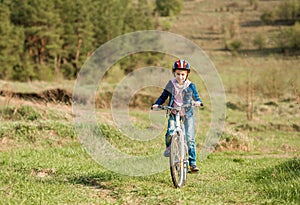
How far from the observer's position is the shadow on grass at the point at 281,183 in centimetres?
711

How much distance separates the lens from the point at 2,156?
36.0ft

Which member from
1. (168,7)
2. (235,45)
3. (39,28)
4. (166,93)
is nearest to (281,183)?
(166,93)

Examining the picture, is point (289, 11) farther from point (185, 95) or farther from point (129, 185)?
point (129, 185)

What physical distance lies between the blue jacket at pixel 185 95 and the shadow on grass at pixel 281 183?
1.99 metres

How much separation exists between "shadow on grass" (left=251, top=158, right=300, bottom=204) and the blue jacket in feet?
6.52

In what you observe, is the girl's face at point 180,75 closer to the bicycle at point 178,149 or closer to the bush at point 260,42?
the bicycle at point 178,149

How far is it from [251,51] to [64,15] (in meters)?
35.1

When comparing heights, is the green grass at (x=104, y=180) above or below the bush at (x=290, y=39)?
below

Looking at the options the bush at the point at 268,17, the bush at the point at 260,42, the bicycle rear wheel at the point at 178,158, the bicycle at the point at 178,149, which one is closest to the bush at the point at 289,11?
the bush at the point at 268,17

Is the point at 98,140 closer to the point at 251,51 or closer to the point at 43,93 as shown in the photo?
the point at 43,93

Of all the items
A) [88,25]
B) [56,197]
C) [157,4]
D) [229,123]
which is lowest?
[229,123]

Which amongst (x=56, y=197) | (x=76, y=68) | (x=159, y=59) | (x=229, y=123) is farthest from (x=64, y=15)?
(x=56, y=197)

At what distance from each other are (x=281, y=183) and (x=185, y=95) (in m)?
2.38

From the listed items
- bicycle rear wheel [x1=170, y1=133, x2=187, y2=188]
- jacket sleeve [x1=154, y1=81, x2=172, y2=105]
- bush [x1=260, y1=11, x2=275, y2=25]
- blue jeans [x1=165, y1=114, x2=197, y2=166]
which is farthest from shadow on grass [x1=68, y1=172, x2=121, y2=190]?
bush [x1=260, y1=11, x2=275, y2=25]
